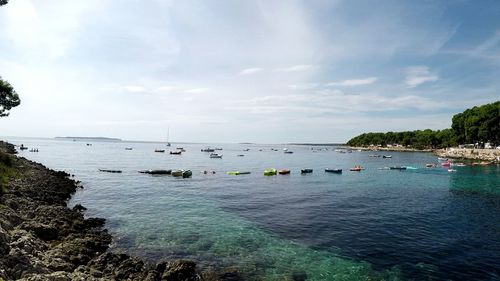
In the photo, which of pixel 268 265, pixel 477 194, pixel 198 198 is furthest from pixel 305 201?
pixel 477 194

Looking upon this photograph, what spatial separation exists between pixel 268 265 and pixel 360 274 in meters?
5.64

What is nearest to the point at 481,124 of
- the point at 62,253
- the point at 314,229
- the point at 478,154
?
the point at 478,154

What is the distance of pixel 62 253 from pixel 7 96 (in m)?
41.6

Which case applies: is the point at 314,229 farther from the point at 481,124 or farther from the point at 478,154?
the point at 481,124

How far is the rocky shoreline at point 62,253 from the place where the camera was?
14.5 metres

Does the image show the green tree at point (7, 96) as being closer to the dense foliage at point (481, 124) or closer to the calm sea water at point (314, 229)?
the calm sea water at point (314, 229)

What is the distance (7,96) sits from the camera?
47.6 m

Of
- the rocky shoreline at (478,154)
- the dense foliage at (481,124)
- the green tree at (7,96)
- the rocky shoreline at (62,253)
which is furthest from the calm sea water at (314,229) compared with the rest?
the dense foliage at (481,124)

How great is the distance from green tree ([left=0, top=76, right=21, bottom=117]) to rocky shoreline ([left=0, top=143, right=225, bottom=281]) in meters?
25.4

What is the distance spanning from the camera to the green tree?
1829 inches

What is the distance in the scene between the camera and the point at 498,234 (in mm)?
27297

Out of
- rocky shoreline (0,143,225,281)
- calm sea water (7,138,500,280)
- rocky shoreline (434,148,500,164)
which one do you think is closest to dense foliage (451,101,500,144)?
rocky shoreline (434,148,500,164)

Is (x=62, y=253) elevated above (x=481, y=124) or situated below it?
below

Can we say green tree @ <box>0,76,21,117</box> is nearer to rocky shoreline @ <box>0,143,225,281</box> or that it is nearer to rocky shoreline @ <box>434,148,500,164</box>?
rocky shoreline @ <box>0,143,225,281</box>
